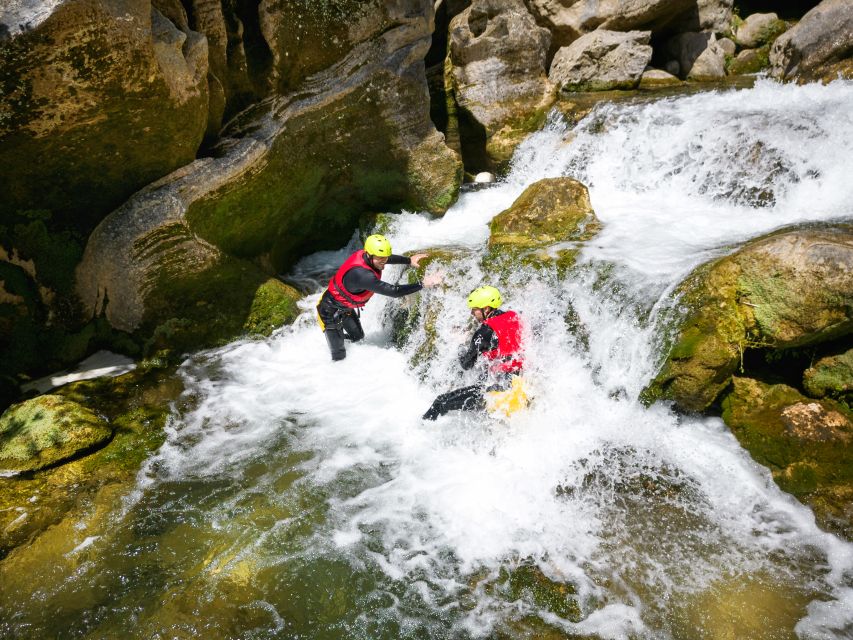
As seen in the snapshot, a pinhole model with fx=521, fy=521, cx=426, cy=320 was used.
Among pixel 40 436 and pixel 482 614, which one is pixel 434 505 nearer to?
pixel 482 614

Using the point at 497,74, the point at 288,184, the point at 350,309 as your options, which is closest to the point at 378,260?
the point at 350,309

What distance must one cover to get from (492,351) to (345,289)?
2638mm

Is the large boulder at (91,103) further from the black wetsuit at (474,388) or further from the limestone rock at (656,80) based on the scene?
the limestone rock at (656,80)

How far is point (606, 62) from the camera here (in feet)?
46.2

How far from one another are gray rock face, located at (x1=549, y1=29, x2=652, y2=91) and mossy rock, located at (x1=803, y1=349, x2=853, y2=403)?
419 inches

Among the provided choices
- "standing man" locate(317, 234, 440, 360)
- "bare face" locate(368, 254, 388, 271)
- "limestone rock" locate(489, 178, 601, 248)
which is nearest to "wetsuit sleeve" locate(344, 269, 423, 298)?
"standing man" locate(317, 234, 440, 360)

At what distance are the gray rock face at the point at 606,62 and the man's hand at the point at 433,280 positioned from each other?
933cm

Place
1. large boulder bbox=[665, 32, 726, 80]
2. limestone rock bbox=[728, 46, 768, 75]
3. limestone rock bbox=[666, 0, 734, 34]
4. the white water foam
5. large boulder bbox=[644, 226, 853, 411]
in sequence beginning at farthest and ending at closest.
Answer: limestone rock bbox=[666, 0, 734, 34]
limestone rock bbox=[728, 46, 768, 75]
large boulder bbox=[665, 32, 726, 80]
large boulder bbox=[644, 226, 853, 411]
the white water foam

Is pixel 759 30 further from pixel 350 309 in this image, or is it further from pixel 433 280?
pixel 350 309

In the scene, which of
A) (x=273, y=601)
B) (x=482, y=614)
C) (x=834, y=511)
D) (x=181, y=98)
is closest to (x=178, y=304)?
(x=181, y=98)

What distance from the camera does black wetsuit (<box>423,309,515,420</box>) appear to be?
6262mm

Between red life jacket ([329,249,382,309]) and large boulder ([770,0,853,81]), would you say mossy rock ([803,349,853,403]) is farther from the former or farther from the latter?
large boulder ([770,0,853,81])

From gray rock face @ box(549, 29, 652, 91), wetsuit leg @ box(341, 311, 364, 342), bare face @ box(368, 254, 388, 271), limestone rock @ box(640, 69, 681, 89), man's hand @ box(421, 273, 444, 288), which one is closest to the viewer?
bare face @ box(368, 254, 388, 271)

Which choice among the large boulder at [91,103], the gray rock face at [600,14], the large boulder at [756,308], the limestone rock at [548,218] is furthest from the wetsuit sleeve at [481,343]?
the gray rock face at [600,14]
